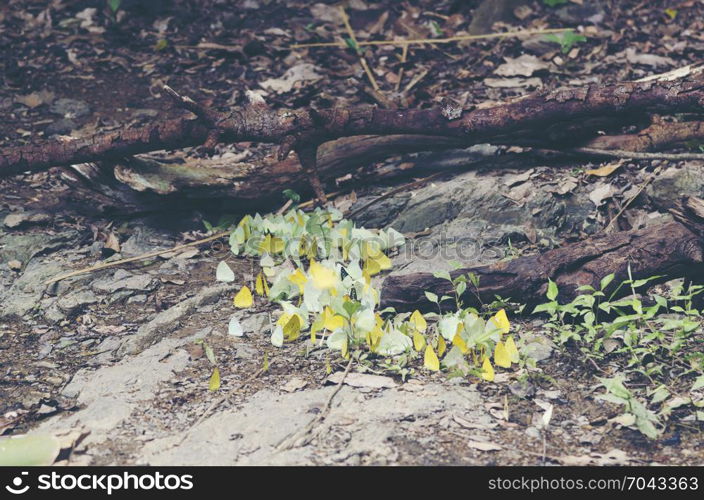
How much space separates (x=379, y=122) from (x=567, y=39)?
8.15ft

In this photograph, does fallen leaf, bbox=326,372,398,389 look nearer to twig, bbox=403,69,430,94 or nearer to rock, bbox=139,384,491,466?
rock, bbox=139,384,491,466

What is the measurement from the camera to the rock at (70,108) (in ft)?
17.6

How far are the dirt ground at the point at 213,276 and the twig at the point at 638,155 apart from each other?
0.13m

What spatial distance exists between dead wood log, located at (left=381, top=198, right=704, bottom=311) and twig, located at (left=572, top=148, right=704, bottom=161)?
0.88 metres

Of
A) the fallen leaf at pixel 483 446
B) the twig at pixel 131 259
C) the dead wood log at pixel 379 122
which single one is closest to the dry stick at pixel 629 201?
the dead wood log at pixel 379 122

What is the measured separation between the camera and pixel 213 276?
3623 millimetres

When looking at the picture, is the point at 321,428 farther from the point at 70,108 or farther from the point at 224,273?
the point at 70,108

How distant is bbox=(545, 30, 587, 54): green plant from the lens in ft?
18.3

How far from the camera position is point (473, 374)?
2654 mm

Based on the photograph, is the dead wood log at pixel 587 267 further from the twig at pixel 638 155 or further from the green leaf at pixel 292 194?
the green leaf at pixel 292 194

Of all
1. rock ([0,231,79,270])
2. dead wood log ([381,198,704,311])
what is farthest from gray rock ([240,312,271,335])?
rock ([0,231,79,270])

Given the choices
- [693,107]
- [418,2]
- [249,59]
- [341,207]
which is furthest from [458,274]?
Result: [418,2]

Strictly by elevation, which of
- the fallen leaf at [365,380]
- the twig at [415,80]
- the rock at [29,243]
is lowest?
the rock at [29,243]

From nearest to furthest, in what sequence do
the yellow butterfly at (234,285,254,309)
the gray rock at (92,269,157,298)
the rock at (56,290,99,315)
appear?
the yellow butterfly at (234,285,254,309) < the rock at (56,290,99,315) < the gray rock at (92,269,157,298)
